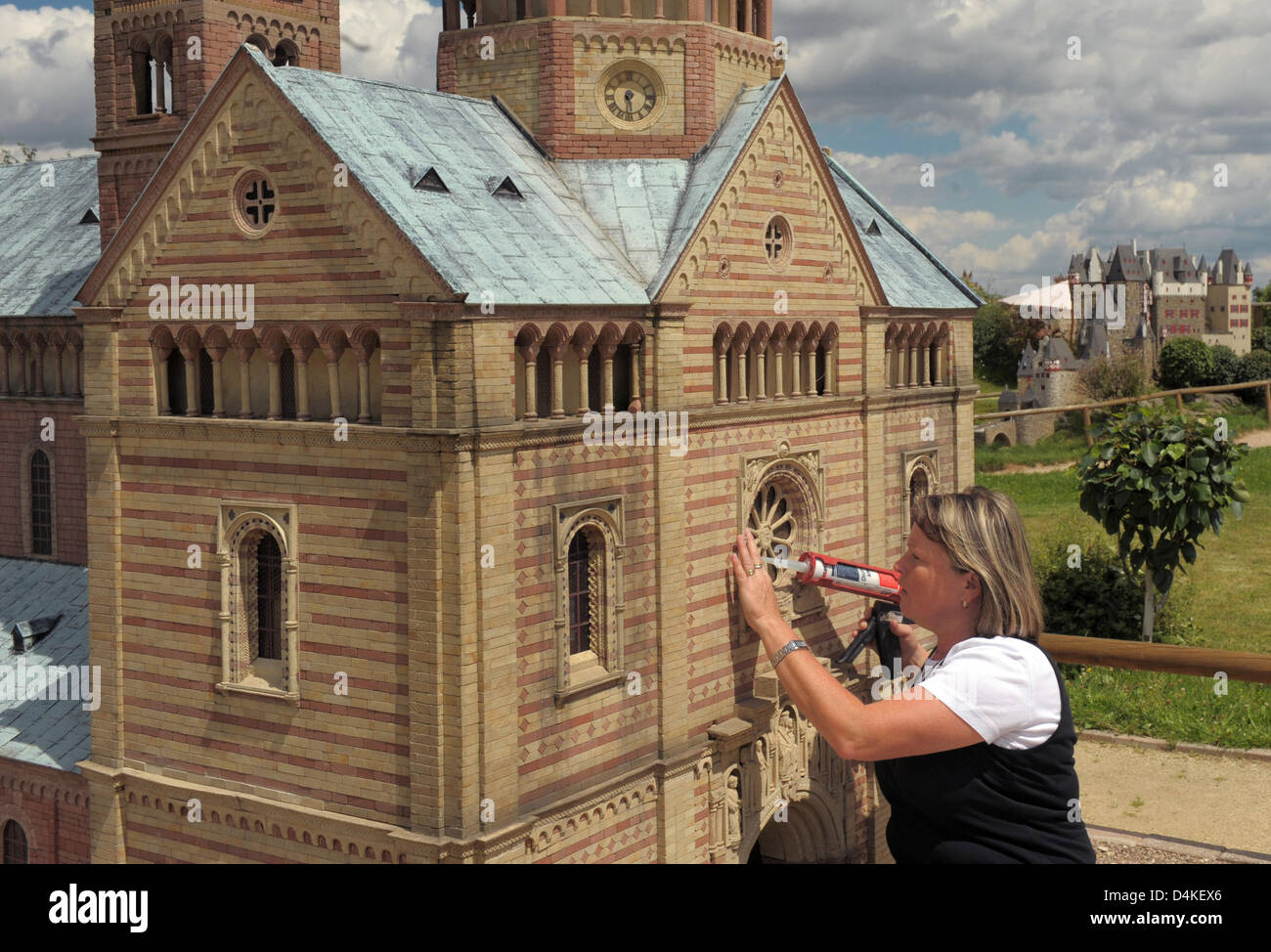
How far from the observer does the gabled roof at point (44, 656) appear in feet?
89.3

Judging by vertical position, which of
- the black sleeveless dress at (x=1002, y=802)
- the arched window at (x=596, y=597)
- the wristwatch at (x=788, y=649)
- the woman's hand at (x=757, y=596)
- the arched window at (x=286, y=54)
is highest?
the arched window at (x=286, y=54)

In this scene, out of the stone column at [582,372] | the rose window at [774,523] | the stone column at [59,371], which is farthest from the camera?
the stone column at [59,371]

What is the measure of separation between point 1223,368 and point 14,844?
107m

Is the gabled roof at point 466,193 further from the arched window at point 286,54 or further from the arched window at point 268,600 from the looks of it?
the arched window at point 286,54

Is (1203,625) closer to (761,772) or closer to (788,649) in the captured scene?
(761,772)

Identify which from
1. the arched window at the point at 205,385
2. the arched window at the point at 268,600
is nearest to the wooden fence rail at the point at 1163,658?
the arched window at the point at 268,600

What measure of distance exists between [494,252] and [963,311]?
16655mm

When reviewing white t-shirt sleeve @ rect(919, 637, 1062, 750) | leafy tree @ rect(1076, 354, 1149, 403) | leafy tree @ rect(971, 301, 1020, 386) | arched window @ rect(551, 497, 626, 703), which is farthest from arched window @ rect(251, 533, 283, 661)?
leafy tree @ rect(971, 301, 1020, 386)

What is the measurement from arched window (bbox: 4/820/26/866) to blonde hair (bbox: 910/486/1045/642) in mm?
26497

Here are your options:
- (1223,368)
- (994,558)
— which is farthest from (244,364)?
(1223,368)

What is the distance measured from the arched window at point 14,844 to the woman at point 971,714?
25986 mm

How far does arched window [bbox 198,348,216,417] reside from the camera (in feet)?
77.4

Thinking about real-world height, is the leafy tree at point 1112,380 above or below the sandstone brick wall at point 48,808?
above

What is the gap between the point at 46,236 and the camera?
1515 inches
